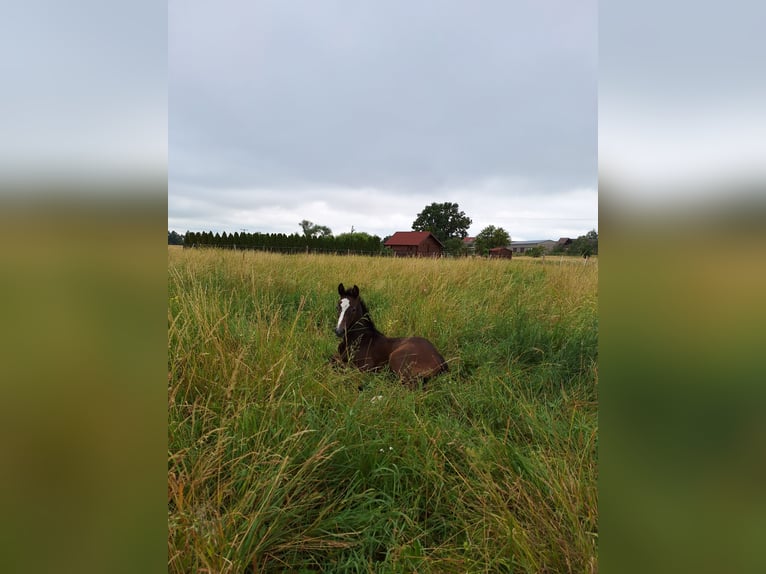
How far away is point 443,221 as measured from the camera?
62438 millimetres

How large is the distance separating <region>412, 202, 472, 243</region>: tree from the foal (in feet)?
195

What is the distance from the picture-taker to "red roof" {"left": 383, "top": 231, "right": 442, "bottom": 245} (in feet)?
158

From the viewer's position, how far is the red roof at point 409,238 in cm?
4822

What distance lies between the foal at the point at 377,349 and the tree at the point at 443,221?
59.5 m

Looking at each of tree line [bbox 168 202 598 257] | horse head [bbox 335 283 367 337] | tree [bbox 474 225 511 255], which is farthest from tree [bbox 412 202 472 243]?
horse head [bbox 335 283 367 337]

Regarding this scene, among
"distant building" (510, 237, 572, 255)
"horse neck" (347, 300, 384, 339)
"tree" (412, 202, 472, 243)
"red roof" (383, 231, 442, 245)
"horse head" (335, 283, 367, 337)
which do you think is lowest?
"horse neck" (347, 300, 384, 339)

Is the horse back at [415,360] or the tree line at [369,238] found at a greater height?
the tree line at [369,238]
